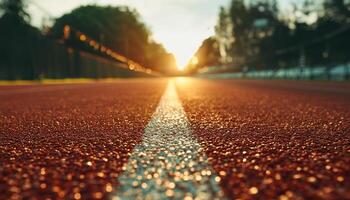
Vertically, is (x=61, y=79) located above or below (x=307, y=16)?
below

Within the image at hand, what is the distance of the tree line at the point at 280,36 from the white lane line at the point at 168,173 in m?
2.64

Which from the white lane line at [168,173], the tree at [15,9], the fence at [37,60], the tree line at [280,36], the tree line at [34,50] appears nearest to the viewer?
the white lane line at [168,173]

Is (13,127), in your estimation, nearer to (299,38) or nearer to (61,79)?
(61,79)

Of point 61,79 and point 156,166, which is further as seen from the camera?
point 61,79

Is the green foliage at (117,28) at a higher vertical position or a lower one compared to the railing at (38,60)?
higher

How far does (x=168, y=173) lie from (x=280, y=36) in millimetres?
35700

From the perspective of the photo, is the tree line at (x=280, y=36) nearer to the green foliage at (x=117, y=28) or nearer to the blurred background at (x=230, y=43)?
the blurred background at (x=230, y=43)

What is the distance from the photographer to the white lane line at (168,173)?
43.1 inches

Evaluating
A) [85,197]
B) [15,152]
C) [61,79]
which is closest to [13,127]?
[15,152]

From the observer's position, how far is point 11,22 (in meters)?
21.0

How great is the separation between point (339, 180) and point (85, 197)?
2.55 feet

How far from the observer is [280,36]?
35.2 meters

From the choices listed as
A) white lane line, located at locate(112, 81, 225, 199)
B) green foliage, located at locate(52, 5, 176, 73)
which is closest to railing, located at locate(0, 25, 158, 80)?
white lane line, located at locate(112, 81, 225, 199)

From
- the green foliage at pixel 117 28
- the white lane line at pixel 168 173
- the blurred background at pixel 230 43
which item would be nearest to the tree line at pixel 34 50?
the blurred background at pixel 230 43
